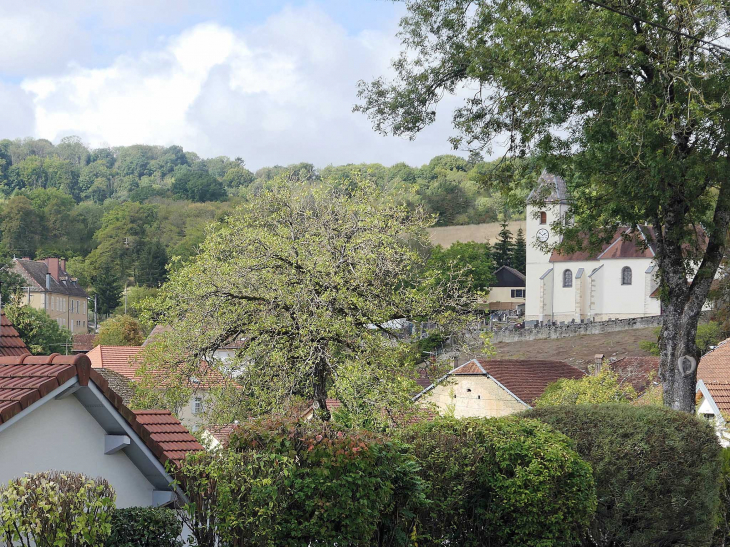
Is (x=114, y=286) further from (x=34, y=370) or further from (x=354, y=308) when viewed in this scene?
(x=34, y=370)

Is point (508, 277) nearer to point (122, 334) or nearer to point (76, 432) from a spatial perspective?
point (122, 334)

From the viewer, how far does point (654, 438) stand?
1223 centimetres

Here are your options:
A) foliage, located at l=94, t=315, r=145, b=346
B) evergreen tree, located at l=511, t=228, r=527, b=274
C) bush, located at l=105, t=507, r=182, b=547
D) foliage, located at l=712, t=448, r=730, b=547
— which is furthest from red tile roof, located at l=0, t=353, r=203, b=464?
evergreen tree, located at l=511, t=228, r=527, b=274

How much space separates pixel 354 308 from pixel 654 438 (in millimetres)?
7811

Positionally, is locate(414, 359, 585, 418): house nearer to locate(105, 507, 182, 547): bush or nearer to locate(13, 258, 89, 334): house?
locate(105, 507, 182, 547): bush

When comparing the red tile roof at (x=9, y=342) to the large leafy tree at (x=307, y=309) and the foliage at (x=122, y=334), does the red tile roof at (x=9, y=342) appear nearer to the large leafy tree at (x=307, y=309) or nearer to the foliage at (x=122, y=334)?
the large leafy tree at (x=307, y=309)

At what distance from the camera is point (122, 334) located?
238ft

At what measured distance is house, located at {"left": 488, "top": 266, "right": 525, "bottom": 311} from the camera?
11331cm

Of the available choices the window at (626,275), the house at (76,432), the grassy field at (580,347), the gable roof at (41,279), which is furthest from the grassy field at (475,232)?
the house at (76,432)

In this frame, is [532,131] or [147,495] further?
[532,131]

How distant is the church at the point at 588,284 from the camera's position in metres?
92.1

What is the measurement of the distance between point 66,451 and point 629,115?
12356 millimetres

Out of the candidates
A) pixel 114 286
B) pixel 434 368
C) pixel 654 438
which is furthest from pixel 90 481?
pixel 114 286

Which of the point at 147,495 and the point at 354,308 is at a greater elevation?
the point at 354,308
